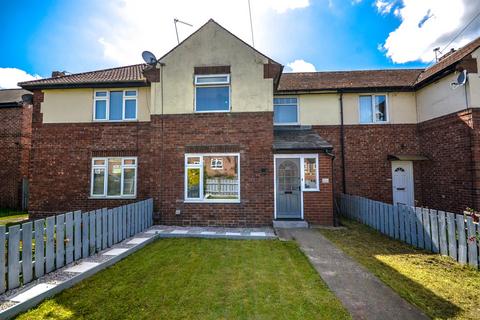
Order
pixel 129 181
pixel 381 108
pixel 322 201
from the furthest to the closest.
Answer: pixel 381 108 → pixel 129 181 → pixel 322 201

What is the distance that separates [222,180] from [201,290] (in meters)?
5.35

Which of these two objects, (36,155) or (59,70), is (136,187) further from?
(59,70)

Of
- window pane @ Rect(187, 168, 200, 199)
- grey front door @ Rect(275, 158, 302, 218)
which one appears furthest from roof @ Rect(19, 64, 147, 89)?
grey front door @ Rect(275, 158, 302, 218)

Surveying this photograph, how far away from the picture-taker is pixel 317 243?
6898 millimetres

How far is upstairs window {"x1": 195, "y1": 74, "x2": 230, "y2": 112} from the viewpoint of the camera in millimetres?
9508

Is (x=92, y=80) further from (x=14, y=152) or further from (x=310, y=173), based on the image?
(x=310, y=173)

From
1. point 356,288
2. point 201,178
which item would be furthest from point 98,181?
point 356,288

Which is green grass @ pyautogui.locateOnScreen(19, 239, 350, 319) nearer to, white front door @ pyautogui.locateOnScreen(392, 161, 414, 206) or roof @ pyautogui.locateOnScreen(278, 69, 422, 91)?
white front door @ pyautogui.locateOnScreen(392, 161, 414, 206)

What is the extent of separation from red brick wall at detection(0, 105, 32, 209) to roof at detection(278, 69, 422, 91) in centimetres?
1664

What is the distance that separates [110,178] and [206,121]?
16.6ft

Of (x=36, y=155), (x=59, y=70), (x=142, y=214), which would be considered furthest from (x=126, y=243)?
(x=59, y=70)

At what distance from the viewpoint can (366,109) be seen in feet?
40.7

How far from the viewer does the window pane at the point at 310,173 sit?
9281 millimetres

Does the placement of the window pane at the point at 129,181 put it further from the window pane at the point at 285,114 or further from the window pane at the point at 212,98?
the window pane at the point at 285,114
